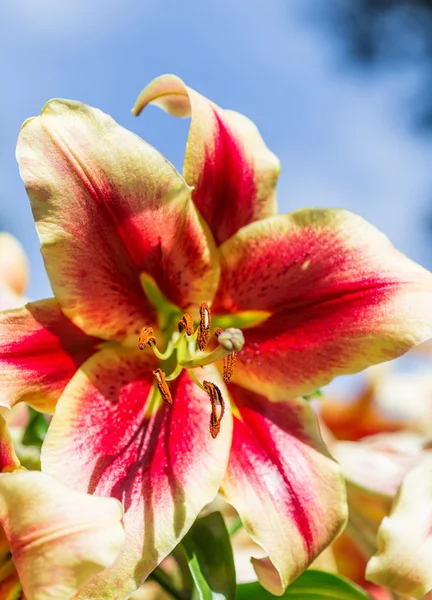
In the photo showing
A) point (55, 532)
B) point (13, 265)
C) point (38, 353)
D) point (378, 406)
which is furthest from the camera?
point (378, 406)

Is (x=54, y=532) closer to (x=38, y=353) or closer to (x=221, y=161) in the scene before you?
(x=38, y=353)

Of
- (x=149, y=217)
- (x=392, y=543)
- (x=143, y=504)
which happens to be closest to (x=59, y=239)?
(x=149, y=217)

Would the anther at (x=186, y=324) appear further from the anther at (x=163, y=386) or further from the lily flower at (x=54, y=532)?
the lily flower at (x=54, y=532)

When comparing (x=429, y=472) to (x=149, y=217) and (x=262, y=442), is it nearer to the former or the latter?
(x=262, y=442)

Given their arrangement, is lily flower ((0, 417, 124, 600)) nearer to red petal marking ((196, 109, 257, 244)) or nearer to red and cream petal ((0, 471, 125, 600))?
red and cream petal ((0, 471, 125, 600))

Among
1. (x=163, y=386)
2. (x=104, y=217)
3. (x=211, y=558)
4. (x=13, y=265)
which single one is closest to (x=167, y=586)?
(x=211, y=558)

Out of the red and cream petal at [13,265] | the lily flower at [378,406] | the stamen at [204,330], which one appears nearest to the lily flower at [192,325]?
the stamen at [204,330]

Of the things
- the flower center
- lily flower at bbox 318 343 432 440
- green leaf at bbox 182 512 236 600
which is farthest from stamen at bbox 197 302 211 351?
lily flower at bbox 318 343 432 440

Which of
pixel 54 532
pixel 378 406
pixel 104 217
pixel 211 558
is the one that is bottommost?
pixel 378 406
